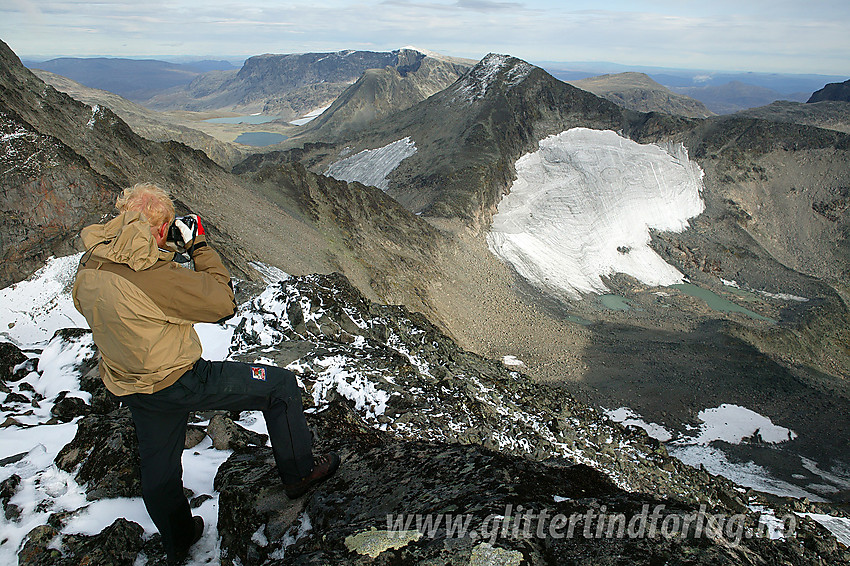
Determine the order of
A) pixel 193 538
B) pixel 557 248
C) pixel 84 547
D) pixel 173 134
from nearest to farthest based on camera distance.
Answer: pixel 84 547 → pixel 193 538 → pixel 557 248 → pixel 173 134

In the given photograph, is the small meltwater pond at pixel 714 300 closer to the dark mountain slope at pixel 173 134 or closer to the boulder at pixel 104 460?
the boulder at pixel 104 460

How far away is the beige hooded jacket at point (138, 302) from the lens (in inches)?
128

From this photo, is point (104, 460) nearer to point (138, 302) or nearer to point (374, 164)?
point (138, 302)

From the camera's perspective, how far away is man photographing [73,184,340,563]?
3299 millimetres

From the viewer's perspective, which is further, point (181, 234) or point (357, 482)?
point (357, 482)

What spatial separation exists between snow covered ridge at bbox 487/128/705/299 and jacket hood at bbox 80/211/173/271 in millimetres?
35874

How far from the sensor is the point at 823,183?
53.8 metres

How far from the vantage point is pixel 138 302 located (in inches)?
130

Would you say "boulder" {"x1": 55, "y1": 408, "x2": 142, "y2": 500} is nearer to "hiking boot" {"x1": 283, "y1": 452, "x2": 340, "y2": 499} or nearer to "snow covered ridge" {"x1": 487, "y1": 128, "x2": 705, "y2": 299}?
"hiking boot" {"x1": 283, "y1": 452, "x2": 340, "y2": 499}

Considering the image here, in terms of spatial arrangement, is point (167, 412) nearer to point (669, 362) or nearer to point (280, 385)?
point (280, 385)

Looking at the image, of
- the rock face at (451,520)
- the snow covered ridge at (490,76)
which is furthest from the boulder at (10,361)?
the snow covered ridge at (490,76)

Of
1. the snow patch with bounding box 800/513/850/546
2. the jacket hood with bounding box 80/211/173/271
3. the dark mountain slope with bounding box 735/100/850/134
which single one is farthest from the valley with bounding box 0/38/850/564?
the dark mountain slope with bounding box 735/100/850/134

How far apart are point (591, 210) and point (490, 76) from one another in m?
28.2

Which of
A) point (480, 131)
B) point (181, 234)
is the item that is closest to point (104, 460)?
point (181, 234)
